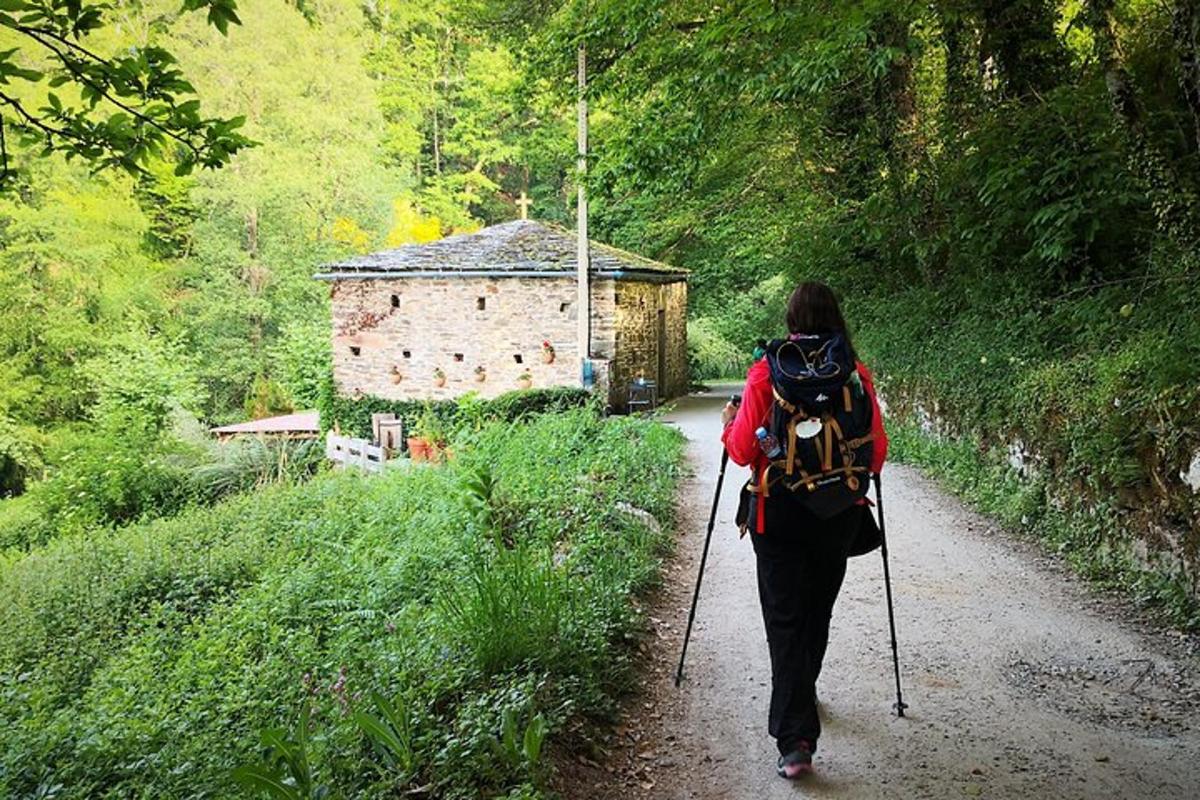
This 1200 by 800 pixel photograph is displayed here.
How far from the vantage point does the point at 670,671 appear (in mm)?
4594

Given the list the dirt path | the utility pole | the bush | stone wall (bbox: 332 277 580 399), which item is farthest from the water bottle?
the bush

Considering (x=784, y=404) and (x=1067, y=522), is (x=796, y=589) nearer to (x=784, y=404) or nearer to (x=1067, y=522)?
(x=784, y=404)

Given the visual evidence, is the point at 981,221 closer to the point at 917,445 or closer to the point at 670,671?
the point at 917,445

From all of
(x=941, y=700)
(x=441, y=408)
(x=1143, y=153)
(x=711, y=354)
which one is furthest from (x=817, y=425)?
(x=711, y=354)

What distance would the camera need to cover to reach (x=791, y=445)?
3318 mm

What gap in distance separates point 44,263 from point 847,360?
1106 inches

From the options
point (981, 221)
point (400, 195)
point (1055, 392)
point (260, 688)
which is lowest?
point (260, 688)

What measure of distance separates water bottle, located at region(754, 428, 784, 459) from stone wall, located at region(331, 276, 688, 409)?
15.2 m

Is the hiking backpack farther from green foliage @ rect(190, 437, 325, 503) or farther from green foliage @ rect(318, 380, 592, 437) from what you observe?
green foliage @ rect(190, 437, 325, 503)

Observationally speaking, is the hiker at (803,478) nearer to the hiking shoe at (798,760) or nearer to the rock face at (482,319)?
the hiking shoe at (798,760)

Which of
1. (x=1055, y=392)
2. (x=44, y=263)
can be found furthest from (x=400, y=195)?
(x=1055, y=392)

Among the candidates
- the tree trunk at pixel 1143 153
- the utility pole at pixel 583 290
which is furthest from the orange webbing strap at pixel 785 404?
the utility pole at pixel 583 290

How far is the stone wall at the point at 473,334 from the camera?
18.9m

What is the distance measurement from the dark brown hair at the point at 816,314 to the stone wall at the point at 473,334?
1514 cm
